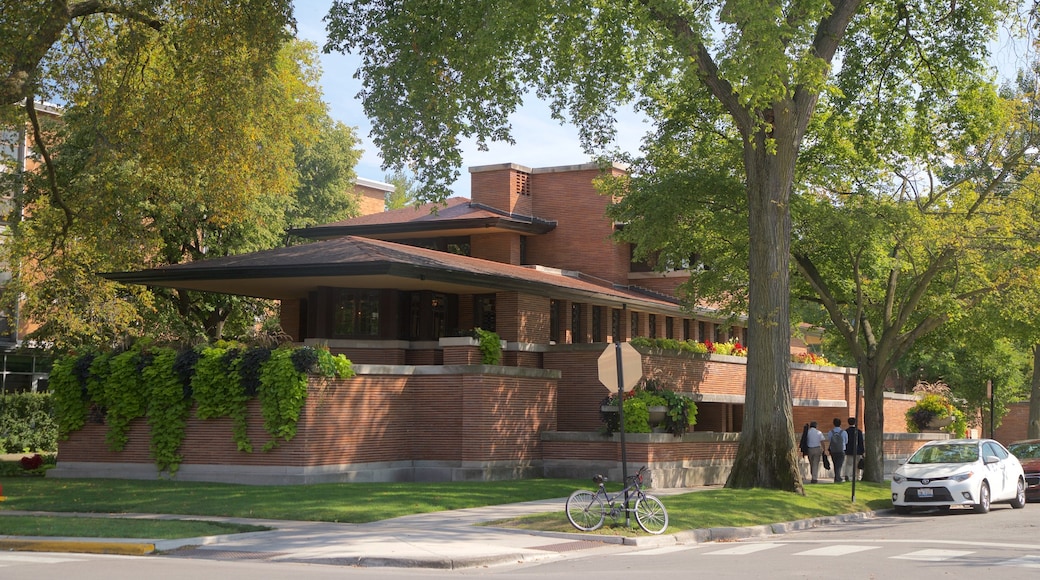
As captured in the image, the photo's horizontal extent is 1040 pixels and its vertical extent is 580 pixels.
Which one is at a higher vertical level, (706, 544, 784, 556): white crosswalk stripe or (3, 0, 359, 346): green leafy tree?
(3, 0, 359, 346): green leafy tree

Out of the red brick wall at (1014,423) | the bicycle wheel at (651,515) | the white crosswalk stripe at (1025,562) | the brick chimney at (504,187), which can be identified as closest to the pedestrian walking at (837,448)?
the brick chimney at (504,187)

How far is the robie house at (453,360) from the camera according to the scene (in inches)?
989

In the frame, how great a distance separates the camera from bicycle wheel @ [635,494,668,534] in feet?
57.6

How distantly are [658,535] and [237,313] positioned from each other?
27322 millimetres

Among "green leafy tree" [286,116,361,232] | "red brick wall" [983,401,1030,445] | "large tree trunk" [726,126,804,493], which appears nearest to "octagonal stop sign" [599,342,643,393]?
"large tree trunk" [726,126,804,493]

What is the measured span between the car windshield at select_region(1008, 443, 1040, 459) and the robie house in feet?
25.1

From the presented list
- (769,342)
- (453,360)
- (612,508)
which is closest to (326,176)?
(453,360)

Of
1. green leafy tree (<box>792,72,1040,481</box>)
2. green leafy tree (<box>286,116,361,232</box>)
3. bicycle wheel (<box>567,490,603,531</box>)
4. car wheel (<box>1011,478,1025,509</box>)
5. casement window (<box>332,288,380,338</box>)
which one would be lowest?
car wheel (<box>1011,478,1025,509</box>)

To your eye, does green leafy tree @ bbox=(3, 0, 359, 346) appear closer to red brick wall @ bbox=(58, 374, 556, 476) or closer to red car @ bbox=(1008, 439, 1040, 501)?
red brick wall @ bbox=(58, 374, 556, 476)

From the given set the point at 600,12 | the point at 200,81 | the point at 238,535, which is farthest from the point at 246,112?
the point at 238,535

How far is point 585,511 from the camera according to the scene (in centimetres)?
1745

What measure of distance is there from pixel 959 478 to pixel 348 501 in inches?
517

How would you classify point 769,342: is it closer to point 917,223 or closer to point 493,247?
point 917,223

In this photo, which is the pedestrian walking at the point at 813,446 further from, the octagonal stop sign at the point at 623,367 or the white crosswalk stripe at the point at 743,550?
the white crosswalk stripe at the point at 743,550
